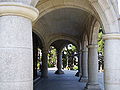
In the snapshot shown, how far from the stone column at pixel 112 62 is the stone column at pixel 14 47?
2.54 m

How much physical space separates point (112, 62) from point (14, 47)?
9.44ft

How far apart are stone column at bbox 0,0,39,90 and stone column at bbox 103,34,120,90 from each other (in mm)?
2540

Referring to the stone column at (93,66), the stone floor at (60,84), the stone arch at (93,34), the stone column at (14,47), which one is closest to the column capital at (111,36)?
the stone column at (14,47)

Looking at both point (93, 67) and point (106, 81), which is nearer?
point (106, 81)

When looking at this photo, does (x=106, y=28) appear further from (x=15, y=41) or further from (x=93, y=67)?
(x=93, y=67)

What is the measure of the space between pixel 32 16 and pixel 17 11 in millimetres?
342

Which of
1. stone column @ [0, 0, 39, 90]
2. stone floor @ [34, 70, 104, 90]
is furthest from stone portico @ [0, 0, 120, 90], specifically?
stone floor @ [34, 70, 104, 90]

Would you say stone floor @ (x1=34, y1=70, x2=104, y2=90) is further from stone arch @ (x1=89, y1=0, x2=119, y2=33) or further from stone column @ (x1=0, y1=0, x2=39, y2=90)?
stone column @ (x1=0, y1=0, x2=39, y2=90)

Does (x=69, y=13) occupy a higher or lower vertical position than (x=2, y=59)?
higher

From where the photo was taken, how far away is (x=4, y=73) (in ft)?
10.7

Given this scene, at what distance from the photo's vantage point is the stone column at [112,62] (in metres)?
5.14

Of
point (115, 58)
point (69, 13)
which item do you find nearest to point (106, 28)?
point (115, 58)

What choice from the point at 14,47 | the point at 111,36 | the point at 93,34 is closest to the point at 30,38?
the point at 14,47

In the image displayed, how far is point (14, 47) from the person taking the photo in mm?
3311
